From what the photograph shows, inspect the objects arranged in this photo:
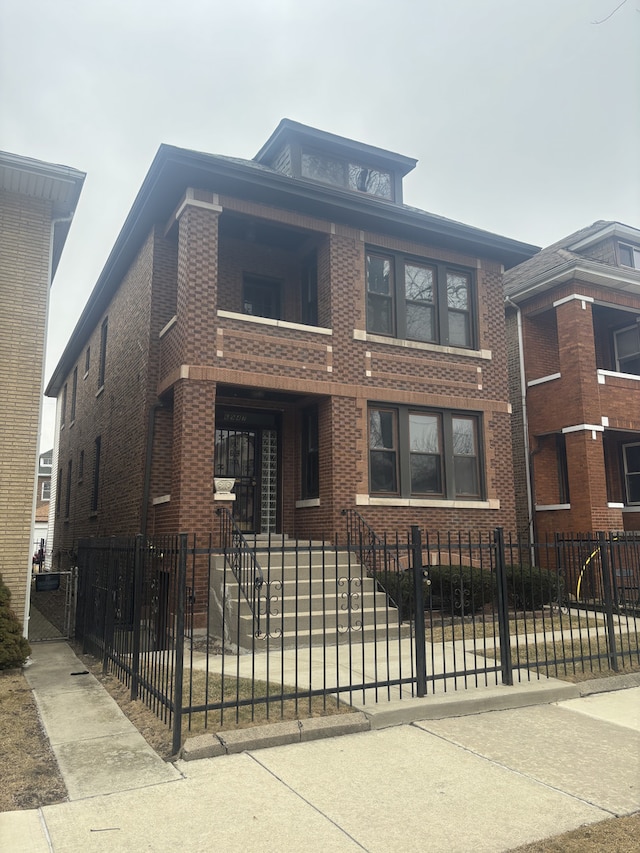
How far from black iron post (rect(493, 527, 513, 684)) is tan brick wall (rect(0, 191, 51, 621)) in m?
6.59

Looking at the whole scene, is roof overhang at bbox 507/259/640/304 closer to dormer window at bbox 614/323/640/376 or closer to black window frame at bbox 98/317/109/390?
dormer window at bbox 614/323/640/376

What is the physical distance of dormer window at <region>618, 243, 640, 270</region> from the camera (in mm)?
18125

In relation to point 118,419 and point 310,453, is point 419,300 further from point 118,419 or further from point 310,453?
point 118,419

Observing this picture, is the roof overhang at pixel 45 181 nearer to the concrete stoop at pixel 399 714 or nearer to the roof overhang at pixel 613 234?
the concrete stoop at pixel 399 714

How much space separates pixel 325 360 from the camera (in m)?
12.5

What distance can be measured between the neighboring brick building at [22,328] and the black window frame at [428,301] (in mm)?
6114

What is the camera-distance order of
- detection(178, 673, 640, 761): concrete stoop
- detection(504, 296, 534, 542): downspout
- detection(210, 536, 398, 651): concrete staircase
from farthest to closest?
detection(504, 296, 534, 542): downspout, detection(210, 536, 398, 651): concrete staircase, detection(178, 673, 640, 761): concrete stoop

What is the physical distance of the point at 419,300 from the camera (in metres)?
14.0

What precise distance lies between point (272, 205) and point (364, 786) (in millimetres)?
10650

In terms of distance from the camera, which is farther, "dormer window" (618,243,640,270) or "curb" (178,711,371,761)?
"dormer window" (618,243,640,270)

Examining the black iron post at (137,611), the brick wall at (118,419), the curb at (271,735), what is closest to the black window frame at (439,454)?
the brick wall at (118,419)

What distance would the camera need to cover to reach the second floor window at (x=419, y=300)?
13.6 metres

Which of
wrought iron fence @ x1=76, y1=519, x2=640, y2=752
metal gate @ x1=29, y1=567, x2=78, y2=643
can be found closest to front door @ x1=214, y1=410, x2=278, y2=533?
wrought iron fence @ x1=76, y1=519, x2=640, y2=752

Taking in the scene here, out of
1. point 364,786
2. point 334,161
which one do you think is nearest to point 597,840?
point 364,786
